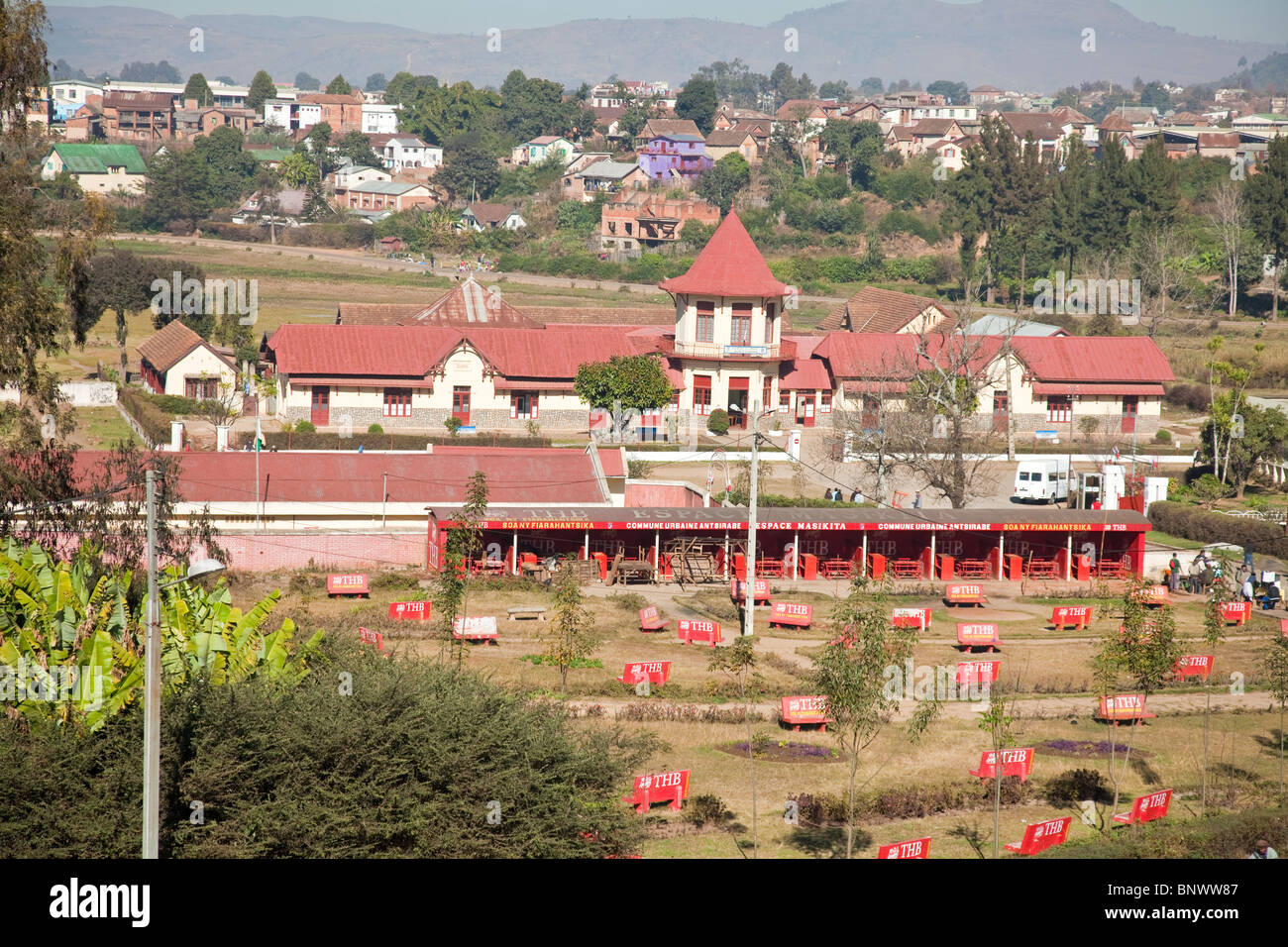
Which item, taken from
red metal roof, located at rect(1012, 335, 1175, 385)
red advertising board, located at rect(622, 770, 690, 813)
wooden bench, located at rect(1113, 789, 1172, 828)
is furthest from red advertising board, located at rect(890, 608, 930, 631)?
red metal roof, located at rect(1012, 335, 1175, 385)

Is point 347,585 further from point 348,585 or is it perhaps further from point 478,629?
point 478,629

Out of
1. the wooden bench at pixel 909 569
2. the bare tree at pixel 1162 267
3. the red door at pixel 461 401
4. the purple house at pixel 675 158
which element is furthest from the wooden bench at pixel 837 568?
the purple house at pixel 675 158

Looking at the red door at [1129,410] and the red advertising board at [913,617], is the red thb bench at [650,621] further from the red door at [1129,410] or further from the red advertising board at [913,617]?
the red door at [1129,410]

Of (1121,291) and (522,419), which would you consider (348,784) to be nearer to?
(522,419)

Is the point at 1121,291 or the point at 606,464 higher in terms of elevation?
the point at 1121,291

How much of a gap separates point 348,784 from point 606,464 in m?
31.6

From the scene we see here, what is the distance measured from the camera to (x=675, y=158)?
15150cm

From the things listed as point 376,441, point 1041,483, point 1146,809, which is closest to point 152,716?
point 1146,809

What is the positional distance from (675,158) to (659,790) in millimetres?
131555

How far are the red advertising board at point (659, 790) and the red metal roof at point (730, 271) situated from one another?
44303 millimetres

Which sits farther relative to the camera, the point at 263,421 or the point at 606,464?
the point at 263,421
